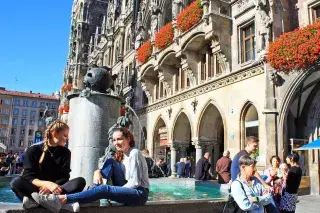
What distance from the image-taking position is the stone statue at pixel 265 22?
1348cm

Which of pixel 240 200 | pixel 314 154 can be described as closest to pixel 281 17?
pixel 314 154

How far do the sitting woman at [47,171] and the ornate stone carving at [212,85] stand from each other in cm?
1169

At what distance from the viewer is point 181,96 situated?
65.1 ft

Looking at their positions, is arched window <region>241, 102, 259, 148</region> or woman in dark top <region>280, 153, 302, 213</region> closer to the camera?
woman in dark top <region>280, 153, 302, 213</region>

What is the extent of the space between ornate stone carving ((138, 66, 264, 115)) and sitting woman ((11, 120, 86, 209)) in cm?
1169

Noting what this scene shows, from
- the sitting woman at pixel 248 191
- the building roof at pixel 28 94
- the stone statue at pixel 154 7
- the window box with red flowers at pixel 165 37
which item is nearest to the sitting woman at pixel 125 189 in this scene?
the sitting woman at pixel 248 191

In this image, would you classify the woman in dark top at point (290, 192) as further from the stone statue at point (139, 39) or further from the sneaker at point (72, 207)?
the stone statue at point (139, 39)

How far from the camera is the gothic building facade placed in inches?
512

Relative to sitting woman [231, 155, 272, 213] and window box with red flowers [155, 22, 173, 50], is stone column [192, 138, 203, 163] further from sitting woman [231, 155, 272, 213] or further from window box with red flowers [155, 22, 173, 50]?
sitting woman [231, 155, 272, 213]

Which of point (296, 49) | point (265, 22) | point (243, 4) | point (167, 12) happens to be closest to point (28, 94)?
point (167, 12)

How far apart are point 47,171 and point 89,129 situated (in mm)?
3405

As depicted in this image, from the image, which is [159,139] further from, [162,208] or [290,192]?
[162,208]

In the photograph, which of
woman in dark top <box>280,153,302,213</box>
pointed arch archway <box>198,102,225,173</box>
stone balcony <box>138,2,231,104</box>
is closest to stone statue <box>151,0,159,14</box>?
stone balcony <box>138,2,231,104</box>

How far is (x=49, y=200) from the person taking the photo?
132 inches
